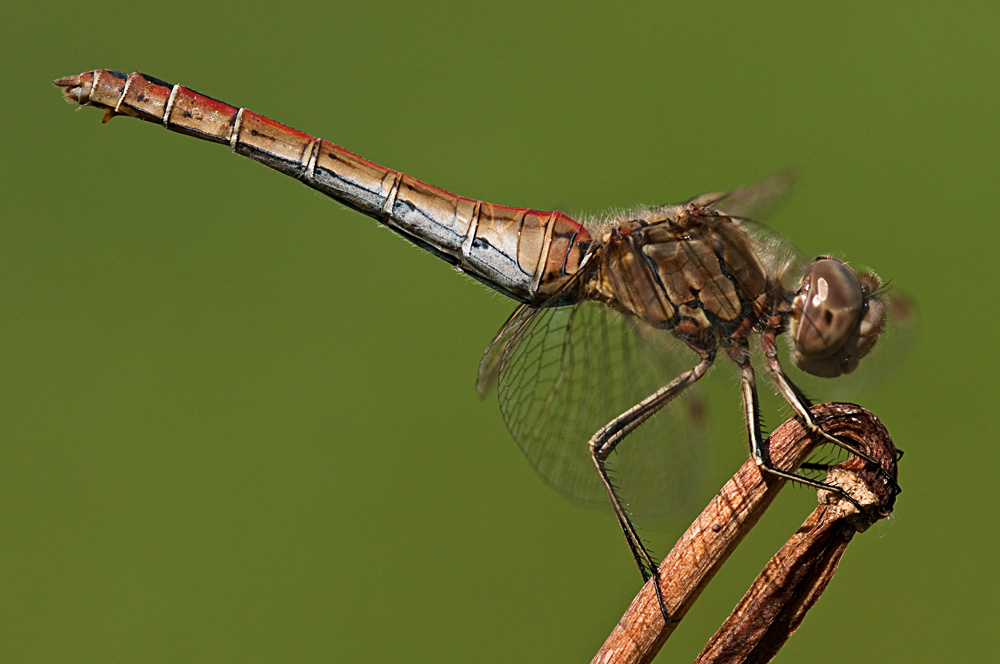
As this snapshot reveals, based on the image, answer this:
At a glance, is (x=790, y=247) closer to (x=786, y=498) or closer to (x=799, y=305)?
(x=799, y=305)

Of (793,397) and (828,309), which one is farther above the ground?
(828,309)

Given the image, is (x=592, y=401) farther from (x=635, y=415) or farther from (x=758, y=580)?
(x=758, y=580)

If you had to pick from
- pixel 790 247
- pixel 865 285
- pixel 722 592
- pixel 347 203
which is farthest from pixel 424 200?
pixel 722 592

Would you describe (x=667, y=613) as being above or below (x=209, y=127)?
below

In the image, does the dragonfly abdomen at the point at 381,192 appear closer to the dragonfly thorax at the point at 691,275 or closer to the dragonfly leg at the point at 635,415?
the dragonfly thorax at the point at 691,275

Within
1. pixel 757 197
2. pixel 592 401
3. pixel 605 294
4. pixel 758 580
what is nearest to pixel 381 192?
pixel 605 294

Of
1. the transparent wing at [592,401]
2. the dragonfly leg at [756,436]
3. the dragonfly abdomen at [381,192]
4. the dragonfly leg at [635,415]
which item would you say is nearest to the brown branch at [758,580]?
the dragonfly leg at [756,436]

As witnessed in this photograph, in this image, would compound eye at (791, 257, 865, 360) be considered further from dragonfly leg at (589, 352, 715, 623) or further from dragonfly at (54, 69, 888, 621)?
dragonfly leg at (589, 352, 715, 623)
